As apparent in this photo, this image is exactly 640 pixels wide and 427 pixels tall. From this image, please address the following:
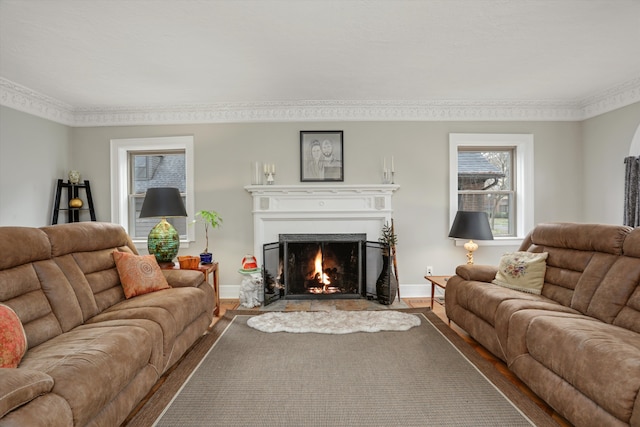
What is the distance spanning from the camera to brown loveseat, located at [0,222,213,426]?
4.37ft

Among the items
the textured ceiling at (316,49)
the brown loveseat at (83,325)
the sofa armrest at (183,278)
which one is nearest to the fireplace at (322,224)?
the textured ceiling at (316,49)

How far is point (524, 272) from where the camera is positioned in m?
2.82

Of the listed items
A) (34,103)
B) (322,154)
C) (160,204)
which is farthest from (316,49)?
(34,103)

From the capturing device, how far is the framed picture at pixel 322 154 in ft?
14.2

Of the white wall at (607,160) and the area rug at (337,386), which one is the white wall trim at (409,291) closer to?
the area rug at (337,386)

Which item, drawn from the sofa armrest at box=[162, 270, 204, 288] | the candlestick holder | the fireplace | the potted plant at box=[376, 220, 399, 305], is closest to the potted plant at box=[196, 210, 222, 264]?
the fireplace

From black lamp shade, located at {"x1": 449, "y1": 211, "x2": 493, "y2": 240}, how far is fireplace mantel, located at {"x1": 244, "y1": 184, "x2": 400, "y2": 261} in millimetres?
888

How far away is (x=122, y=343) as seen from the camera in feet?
5.87

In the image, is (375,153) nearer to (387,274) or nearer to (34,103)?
(387,274)

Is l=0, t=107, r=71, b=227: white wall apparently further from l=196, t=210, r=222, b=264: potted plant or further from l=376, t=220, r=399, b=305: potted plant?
l=376, t=220, r=399, b=305: potted plant

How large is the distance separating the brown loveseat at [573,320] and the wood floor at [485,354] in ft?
0.36

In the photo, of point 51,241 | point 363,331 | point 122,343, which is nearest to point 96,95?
point 51,241

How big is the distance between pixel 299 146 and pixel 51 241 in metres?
2.77

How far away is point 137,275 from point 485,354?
2843mm
